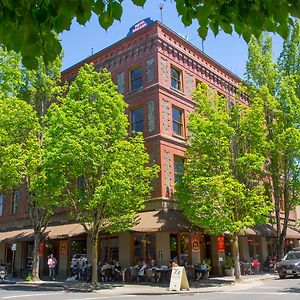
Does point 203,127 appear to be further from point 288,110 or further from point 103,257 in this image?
point 103,257

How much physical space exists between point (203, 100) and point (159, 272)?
974 cm

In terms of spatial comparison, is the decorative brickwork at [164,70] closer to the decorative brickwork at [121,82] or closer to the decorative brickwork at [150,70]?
the decorative brickwork at [150,70]

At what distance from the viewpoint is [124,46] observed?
91.0 ft

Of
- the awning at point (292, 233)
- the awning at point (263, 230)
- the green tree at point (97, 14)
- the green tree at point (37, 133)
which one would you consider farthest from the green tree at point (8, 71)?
the awning at point (292, 233)

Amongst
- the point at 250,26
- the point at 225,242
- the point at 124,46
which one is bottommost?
the point at 225,242

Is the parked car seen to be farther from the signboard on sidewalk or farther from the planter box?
the signboard on sidewalk

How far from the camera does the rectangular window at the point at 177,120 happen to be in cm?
2609

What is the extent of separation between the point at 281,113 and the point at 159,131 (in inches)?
334

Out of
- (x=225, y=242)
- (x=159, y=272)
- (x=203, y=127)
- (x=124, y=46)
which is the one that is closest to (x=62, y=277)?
(x=159, y=272)

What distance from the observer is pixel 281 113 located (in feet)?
87.7

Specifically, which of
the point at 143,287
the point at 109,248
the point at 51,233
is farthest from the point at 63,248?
the point at 143,287

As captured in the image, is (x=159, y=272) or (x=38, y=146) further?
(x=38, y=146)

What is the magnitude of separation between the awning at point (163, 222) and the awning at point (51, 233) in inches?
161

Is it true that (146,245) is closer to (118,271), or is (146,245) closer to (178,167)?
(118,271)
